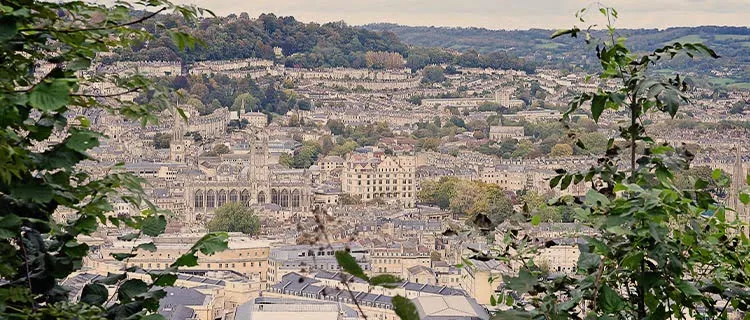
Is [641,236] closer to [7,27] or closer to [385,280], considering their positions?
[385,280]

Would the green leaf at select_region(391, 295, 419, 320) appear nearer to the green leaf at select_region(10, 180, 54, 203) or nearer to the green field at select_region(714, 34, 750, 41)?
the green leaf at select_region(10, 180, 54, 203)

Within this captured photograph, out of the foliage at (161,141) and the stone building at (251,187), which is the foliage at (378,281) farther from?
the foliage at (161,141)

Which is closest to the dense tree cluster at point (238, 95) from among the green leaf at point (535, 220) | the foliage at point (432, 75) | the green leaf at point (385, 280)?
the foliage at point (432, 75)

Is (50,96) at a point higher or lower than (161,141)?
higher

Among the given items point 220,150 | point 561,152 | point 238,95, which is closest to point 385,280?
point 220,150

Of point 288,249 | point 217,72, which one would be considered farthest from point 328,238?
point 217,72

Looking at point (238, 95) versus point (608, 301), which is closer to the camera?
point (608, 301)
